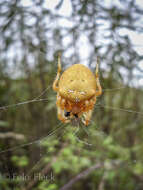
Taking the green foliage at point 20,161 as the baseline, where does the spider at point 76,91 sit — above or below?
above

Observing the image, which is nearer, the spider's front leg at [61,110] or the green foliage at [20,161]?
the spider's front leg at [61,110]

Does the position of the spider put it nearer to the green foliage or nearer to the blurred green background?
the blurred green background

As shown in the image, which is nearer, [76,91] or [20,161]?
[76,91]

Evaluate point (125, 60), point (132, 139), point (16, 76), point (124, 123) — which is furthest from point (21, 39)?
point (132, 139)

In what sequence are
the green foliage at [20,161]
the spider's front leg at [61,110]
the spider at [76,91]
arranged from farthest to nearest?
the green foliage at [20,161], the spider's front leg at [61,110], the spider at [76,91]

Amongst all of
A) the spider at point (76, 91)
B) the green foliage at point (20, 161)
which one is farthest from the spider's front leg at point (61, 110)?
the green foliage at point (20, 161)

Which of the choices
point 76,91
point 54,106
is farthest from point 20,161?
point 76,91

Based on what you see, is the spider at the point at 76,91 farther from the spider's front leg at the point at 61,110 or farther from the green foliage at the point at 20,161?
the green foliage at the point at 20,161

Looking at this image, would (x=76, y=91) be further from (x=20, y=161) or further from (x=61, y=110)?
(x=20, y=161)

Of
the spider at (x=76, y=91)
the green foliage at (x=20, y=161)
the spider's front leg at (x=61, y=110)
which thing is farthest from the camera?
the green foliage at (x=20, y=161)

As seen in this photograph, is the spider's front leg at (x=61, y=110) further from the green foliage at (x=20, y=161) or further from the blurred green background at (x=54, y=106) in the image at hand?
the green foliage at (x=20, y=161)
